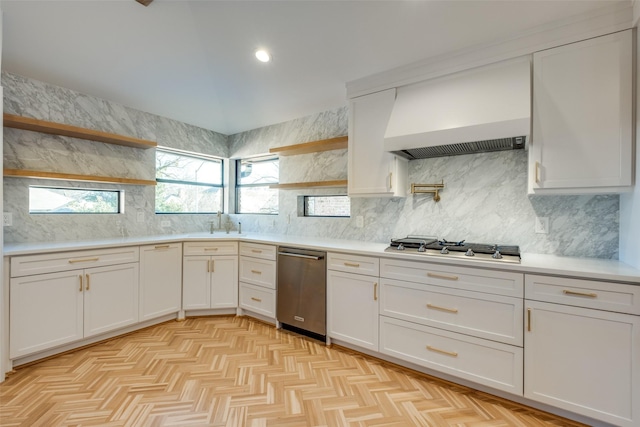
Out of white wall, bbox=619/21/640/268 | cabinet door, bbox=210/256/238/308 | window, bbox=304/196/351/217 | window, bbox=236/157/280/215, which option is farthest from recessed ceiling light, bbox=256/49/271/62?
white wall, bbox=619/21/640/268

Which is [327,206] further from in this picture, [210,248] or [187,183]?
[187,183]

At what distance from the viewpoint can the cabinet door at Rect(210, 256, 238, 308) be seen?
3.41 meters

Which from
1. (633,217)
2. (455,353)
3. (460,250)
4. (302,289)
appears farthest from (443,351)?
(633,217)

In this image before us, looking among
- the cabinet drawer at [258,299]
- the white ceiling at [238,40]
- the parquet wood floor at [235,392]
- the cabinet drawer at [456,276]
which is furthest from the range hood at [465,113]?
the cabinet drawer at [258,299]

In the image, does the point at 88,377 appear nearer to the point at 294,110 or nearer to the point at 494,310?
the point at 494,310

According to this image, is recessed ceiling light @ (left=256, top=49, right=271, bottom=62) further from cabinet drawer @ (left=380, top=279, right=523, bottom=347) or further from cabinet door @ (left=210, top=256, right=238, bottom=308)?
cabinet drawer @ (left=380, top=279, right=523, bottom=347)

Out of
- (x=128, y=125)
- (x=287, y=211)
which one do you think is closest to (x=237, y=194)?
(x=287, y=211)

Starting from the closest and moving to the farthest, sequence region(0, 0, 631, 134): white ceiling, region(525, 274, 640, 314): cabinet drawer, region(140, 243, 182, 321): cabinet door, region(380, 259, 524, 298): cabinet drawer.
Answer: region(525, 274, 640, 314): cabinet drawer
region(380, 259, 524, 298): cabinet drawer
region(0, 0, 631, 134): white ceiling
region(140, 243, 182, 321): cabinet door

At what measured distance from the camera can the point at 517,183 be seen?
2.37 metres

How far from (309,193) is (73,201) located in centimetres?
260

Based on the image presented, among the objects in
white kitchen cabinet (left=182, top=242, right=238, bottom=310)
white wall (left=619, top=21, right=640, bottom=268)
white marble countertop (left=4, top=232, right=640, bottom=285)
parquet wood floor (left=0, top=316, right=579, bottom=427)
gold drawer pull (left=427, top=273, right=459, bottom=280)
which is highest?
white wall (left=619, top=21, right=640, bottom=268)

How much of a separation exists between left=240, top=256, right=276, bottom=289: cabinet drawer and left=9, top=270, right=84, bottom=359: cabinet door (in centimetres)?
150

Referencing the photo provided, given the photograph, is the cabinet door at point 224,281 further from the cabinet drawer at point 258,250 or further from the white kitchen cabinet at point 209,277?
the cabinet drawer at point 258,250

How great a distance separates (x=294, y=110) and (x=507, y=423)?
3521 millimetres
